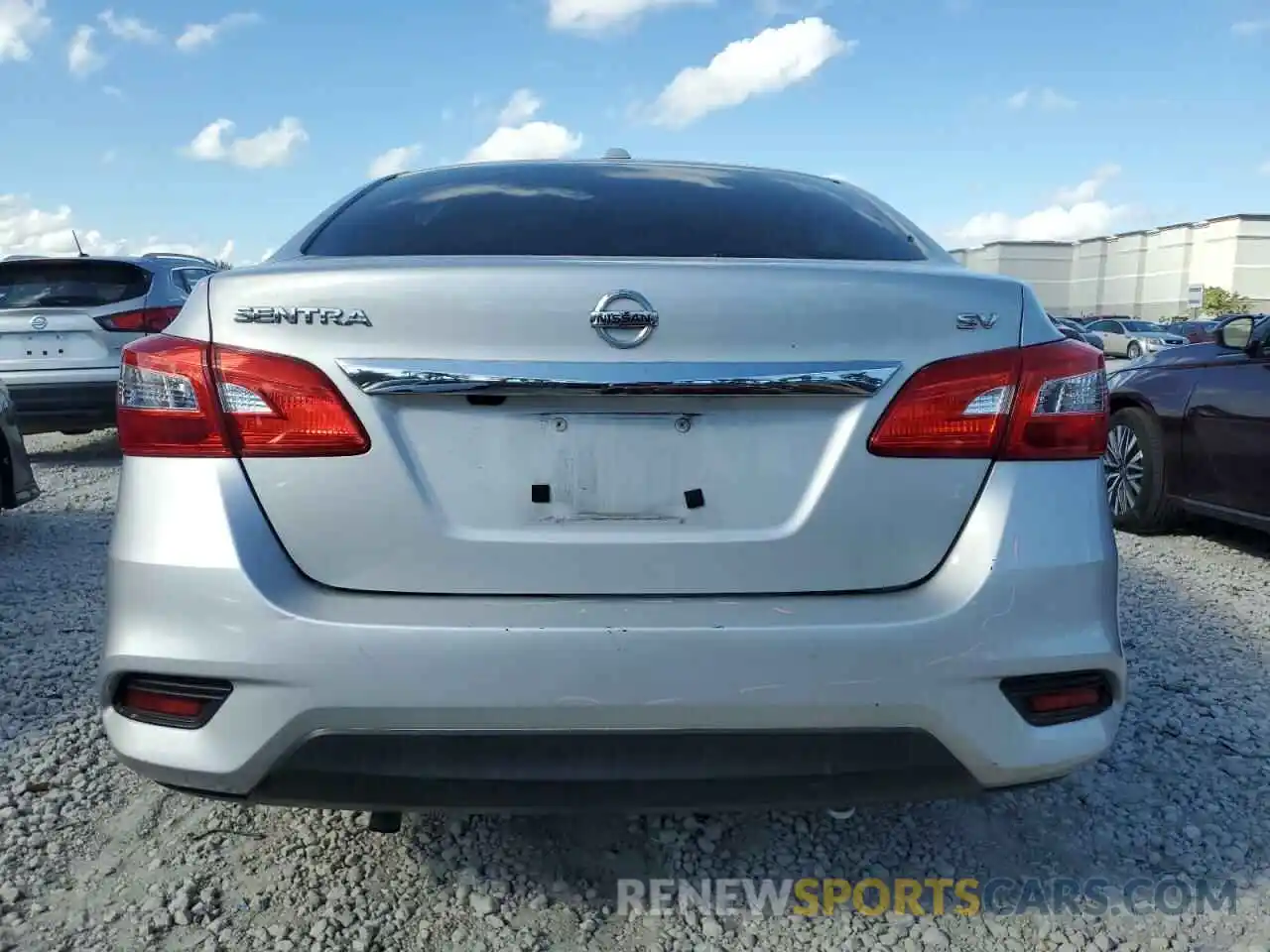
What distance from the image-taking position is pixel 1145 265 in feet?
279

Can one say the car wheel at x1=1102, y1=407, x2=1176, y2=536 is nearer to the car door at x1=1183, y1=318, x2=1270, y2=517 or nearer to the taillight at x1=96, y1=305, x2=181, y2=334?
the car door at x1=1183, y1=318, x2=1270, y2=517

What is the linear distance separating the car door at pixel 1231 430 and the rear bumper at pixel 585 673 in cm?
369

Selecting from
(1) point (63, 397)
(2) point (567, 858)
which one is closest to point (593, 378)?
(2) point (567, 858)

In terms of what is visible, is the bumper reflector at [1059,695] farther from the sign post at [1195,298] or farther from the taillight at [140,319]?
the sign post at [1195,298]

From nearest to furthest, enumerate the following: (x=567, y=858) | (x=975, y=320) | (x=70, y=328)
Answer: (x=975, y=320) → (x=567, y=858) → (x=70, y=328)

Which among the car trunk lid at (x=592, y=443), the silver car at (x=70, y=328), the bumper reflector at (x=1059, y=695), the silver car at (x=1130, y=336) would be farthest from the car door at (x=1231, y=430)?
the silver car at (x=1130, y=336)

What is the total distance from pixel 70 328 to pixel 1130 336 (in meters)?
38.3

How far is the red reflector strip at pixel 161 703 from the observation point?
1.68 m

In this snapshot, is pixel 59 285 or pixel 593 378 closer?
pixel 593 378

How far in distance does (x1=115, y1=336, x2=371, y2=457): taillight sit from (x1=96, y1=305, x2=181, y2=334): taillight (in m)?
6.01

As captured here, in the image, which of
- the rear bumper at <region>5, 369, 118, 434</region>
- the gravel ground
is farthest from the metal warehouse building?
the gravel ground

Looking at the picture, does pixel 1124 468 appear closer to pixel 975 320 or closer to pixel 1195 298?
pixel 975 320

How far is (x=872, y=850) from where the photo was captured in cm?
234

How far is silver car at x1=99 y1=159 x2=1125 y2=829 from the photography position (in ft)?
5.33
